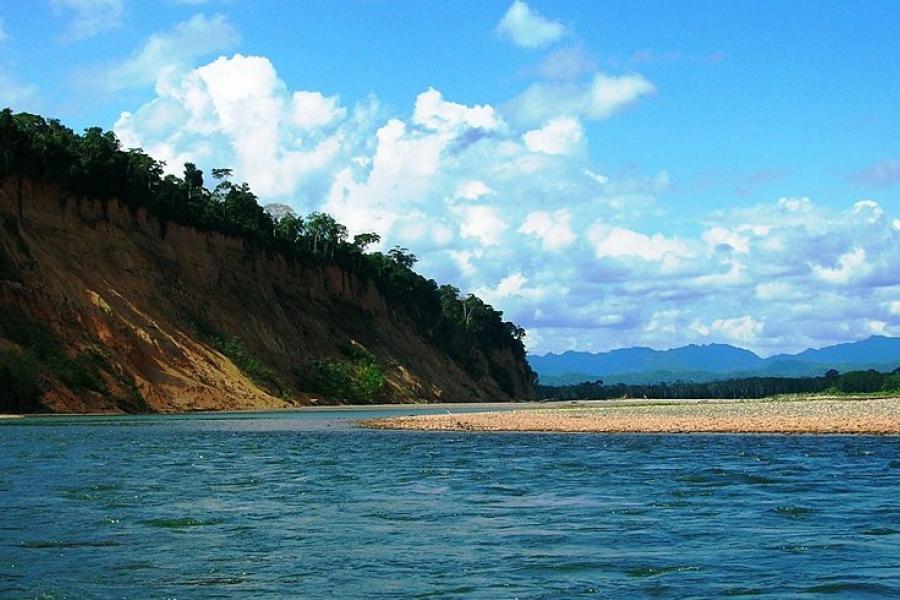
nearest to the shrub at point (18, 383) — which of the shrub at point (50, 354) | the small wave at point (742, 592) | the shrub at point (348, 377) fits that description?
the shrub at point (50, 354)

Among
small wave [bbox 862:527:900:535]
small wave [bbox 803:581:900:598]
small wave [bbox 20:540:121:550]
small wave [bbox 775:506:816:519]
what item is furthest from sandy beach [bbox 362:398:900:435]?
small wave [bbox 20:540:121:550]

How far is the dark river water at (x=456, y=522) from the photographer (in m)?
15.5

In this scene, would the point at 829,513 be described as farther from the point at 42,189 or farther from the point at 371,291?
the point at 371,291

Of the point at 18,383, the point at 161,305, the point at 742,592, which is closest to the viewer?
the point at 742,592

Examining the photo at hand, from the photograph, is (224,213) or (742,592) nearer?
(742,592)

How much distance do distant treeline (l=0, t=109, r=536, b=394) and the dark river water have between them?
54.5m

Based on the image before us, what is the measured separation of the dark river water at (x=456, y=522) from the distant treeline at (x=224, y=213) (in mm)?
54453

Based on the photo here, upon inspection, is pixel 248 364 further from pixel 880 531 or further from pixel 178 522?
pixel 880 531

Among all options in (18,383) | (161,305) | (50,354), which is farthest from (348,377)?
(18,383)

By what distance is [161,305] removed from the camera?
93625 millimetres

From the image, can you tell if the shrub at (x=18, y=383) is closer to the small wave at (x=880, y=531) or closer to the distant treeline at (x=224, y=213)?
the distant treeline at (x=224, y=213)

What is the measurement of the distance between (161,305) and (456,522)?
76.8 meters

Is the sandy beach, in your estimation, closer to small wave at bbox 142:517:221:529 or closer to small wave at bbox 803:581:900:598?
small wave at bbox 142:517:221:529

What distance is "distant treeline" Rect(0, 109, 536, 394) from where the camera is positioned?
8862 centimetres
